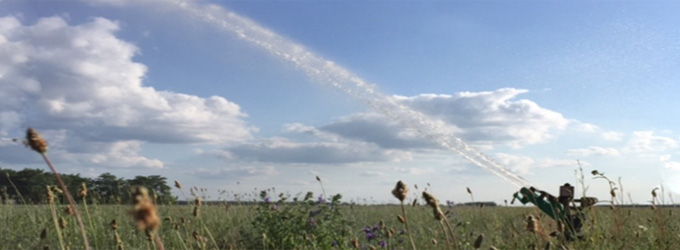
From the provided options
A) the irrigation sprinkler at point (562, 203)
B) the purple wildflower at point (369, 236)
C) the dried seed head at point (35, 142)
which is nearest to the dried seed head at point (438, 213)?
the dried seed head at point (35, 142)

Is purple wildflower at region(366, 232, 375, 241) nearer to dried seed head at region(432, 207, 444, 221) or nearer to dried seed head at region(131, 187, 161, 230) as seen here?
dried seed head at region(432, 207, 444, 221)

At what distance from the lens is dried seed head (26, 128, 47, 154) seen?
1365 millimetres

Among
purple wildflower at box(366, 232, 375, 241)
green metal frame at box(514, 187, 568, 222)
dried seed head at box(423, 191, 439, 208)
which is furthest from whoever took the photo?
purple wildflower at box(366, 232, 375, 241)

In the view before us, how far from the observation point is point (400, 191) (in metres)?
1.66

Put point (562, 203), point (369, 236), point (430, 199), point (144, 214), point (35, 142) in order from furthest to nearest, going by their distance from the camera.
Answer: point (369, 236) → point (562, 203) → point (430, 199) → point (35, 142) → point (144, 214)

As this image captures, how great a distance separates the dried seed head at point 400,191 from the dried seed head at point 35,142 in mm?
848

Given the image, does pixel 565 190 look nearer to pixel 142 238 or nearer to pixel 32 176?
pixel 142 238

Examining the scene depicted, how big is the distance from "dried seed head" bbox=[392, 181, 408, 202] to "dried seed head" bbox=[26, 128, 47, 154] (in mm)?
848

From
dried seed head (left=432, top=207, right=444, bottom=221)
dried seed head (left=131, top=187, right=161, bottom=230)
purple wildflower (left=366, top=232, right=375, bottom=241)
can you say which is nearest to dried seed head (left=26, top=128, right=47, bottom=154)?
dried seed head (left=131, top=187, right=161, bottom=230)

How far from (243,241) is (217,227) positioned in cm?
174

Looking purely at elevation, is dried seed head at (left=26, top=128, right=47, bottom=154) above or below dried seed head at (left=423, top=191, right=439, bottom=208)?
above

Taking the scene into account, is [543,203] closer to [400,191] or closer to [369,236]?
[369,236]

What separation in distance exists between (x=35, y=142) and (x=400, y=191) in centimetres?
88

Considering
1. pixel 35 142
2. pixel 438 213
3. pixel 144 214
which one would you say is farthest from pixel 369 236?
pixel 144 214
